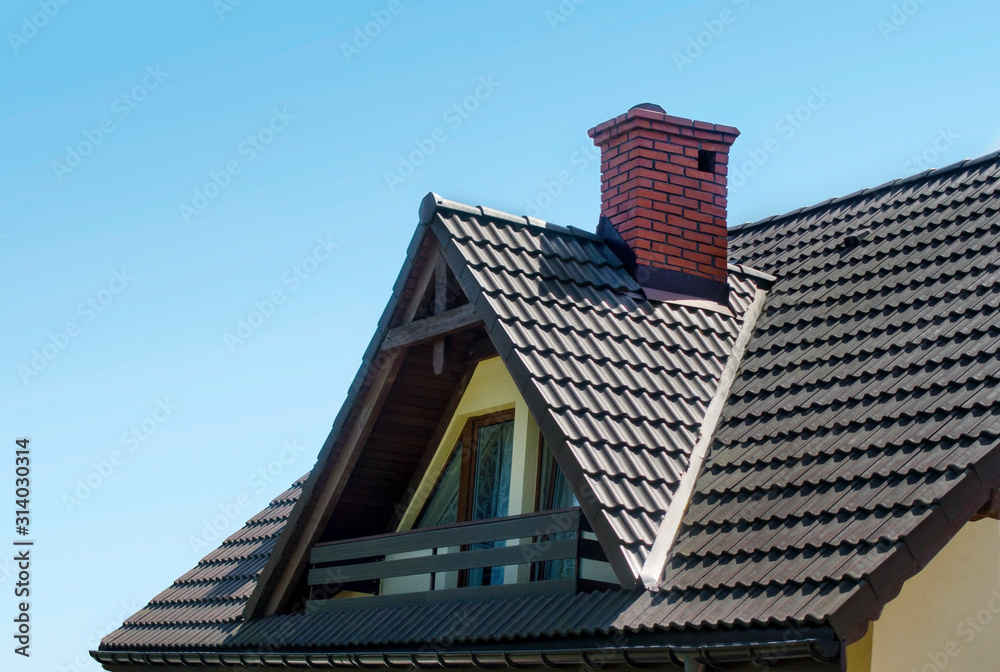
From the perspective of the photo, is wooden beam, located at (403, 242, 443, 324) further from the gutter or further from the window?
the gutter

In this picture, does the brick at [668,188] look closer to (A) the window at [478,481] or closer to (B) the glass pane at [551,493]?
(A) the window at [478,481]

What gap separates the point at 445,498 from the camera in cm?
968

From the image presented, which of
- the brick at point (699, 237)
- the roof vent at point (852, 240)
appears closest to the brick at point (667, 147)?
the brick at point (699, 237)

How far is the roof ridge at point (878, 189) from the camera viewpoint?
9.79 m

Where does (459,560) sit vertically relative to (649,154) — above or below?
below

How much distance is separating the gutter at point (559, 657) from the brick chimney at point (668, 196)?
3569mm

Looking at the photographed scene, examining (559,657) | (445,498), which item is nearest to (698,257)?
(445,498)

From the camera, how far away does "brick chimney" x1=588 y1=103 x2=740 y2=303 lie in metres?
9.63

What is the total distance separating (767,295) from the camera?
9.90 meters

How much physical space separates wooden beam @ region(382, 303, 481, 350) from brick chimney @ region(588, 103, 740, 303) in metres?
1.67

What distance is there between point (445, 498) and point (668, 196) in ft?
10.1

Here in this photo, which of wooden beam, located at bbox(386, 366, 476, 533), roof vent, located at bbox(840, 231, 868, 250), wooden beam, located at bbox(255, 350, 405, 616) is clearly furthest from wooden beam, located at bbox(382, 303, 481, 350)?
roof vent, located at bbox(840, 231, 868, 250)

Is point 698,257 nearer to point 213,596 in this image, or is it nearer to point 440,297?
point 440,297

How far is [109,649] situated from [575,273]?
5947 millimetres
